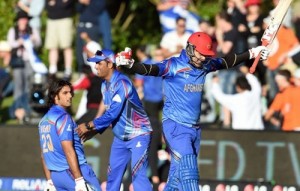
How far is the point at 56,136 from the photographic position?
13.0 meters

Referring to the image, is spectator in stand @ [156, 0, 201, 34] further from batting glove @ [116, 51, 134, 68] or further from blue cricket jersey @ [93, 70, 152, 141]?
batting glove @ [116, 51, 134, 68]

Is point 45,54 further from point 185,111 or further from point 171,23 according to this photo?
point 185,111

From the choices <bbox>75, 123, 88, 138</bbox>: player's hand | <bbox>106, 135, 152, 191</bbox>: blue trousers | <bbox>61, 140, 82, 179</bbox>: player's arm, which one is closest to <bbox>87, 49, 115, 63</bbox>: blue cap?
<bbox>75, 123, 88, 138</bbox>: player's hand

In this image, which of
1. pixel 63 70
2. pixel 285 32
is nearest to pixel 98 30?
pixel 63 70

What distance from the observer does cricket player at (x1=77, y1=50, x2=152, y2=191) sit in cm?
1491

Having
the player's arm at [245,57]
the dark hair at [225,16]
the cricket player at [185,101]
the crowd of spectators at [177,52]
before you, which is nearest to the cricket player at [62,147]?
the cricket player at [185,101]

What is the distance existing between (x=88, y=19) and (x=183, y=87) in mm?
7717

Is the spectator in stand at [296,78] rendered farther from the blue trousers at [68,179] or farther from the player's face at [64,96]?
the player's face at [64,96]

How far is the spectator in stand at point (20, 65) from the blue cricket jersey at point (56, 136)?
299 inches

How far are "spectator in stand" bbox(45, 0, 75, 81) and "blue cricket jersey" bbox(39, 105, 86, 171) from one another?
8.61 m

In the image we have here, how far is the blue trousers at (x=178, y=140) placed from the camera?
14539mm

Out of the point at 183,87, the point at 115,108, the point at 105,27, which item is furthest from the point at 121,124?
the point at 105,27

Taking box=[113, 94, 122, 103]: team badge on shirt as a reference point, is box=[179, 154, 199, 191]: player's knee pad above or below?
below

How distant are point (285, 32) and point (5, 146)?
5459mm
